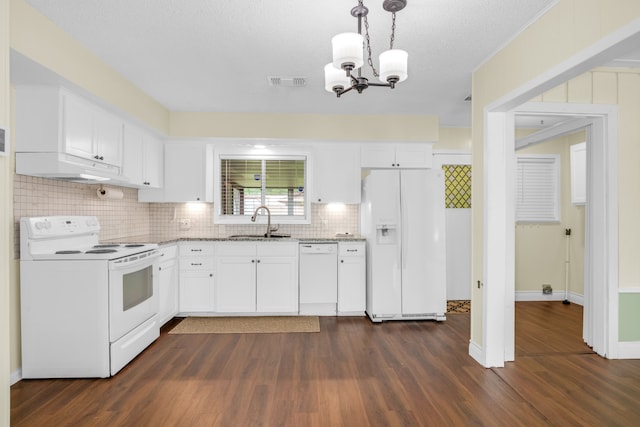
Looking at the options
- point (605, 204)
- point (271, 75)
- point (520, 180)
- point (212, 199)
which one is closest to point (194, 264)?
point (212, 199)

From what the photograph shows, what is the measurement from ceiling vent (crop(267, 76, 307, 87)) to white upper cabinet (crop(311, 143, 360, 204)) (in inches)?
46.1

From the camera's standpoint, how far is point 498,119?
111 inches

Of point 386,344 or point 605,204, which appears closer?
point 605,204

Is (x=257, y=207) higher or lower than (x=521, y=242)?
higher

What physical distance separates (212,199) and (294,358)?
2504mm

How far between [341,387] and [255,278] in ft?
6.40

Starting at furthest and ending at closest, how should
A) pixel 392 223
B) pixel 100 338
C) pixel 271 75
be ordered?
1. pixel 392 223
2. pixel 271 75
3. pixel 100 338

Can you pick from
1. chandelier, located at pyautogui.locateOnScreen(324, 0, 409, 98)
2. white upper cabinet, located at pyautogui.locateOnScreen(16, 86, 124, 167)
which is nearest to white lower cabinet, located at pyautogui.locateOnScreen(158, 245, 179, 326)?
white upper cabinet, located at pyautogui.locateOnScreen(16, 86, 124, 167)

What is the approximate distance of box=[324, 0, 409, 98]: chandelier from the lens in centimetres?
173

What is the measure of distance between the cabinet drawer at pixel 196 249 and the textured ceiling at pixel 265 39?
1.71 m

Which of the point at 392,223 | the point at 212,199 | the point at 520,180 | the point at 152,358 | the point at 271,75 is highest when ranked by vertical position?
the point at 271,75

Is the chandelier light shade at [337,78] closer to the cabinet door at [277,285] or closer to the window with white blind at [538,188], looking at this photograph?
the cabinet door at [277,285]

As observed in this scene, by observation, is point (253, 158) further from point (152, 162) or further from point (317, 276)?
point (317, 276)

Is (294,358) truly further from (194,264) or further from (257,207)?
(257,207)
